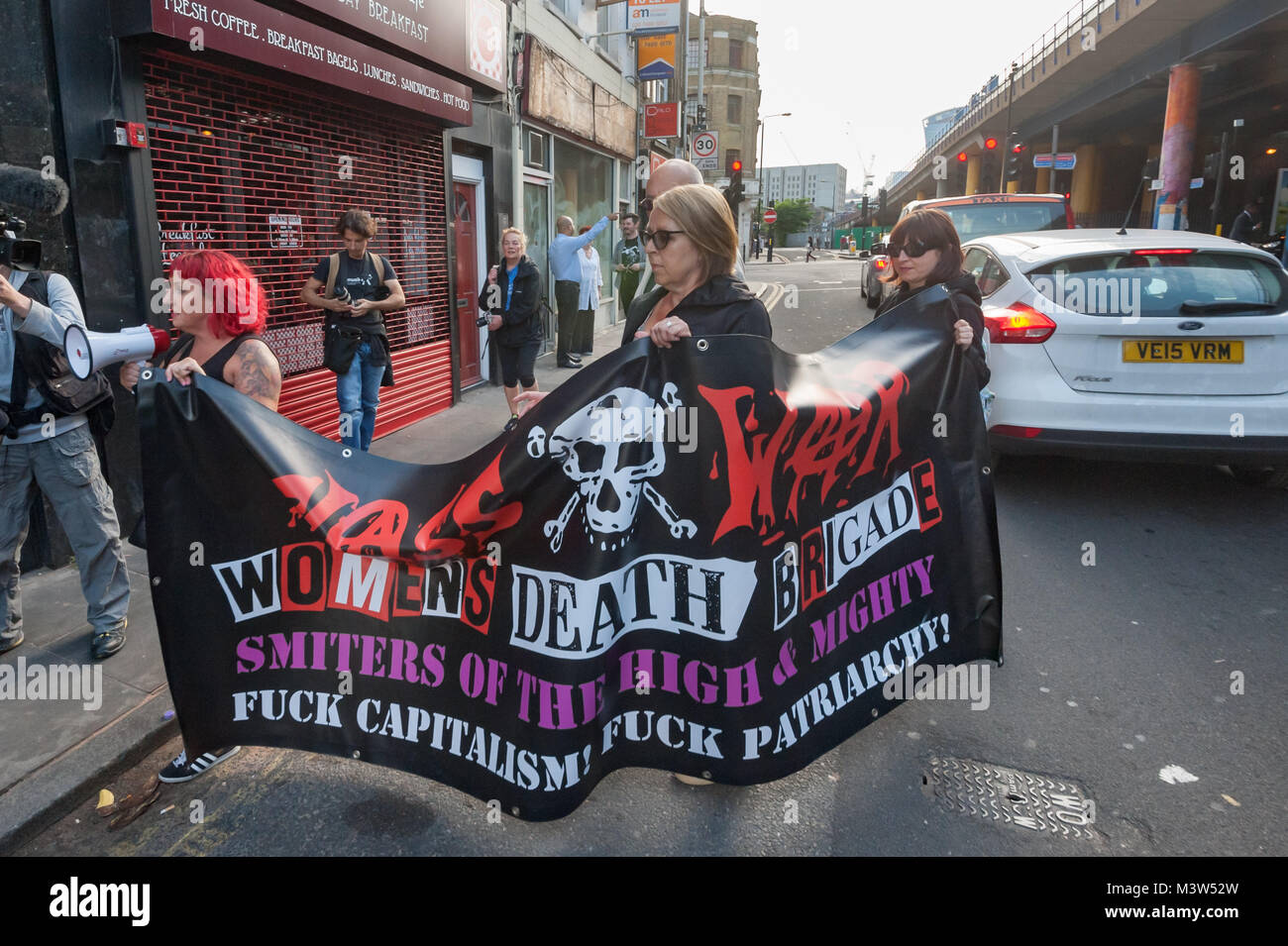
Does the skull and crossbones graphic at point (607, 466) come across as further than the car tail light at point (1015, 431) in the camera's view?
No

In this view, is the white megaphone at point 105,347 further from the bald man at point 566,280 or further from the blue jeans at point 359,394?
the bald man at point 566,280

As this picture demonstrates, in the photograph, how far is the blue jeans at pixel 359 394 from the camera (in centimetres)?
667

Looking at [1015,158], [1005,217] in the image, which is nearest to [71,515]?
[1005,217]

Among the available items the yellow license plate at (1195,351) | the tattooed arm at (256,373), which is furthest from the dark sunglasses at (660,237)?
the yellow license plate at (1195,351)

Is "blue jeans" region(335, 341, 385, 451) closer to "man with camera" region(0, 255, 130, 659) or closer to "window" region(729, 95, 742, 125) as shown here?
"man with camera" region(0, 255, 130, 659)

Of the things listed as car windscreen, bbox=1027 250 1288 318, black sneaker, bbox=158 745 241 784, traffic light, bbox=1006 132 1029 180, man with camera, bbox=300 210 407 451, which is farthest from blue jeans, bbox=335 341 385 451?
traffic light, bbox=1006 132 1029 180

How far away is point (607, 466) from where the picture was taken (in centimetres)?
260

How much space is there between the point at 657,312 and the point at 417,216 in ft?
21.9

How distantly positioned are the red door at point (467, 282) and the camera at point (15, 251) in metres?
7.02

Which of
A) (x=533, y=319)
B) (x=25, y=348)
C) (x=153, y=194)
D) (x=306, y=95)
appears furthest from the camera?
(x=533, y=319)

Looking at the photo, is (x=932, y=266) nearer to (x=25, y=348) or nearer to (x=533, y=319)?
(x=25, y=348)

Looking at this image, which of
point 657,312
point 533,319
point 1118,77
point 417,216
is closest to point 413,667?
point 657,312

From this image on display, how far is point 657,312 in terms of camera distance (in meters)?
3.21

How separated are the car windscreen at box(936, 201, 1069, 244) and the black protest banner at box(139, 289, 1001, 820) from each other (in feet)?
36.8
